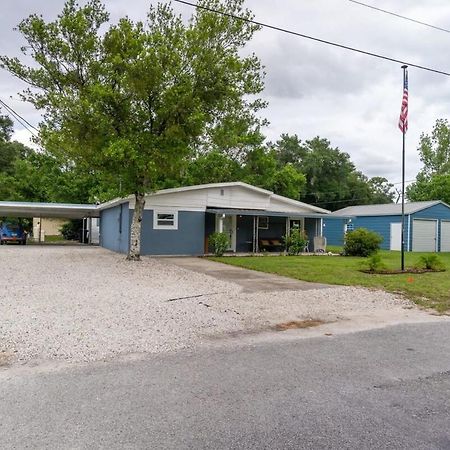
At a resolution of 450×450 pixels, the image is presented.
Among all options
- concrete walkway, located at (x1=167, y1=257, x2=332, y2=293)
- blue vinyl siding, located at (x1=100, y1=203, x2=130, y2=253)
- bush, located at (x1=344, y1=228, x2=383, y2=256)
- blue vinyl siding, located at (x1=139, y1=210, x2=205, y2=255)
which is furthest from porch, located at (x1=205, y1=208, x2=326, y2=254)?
concrete walkway, located at (x1=167, y1=257, x2=332, y2=293)

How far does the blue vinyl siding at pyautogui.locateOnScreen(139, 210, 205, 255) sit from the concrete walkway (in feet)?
13.1

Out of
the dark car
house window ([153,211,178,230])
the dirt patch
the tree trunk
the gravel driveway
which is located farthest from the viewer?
the dark car

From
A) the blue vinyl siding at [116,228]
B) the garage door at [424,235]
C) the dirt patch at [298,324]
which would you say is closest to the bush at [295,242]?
the blue vinyl siding at [116,228]

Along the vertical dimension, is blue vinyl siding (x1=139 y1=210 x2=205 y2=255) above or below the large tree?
below

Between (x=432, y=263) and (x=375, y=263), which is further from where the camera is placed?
(x=432, y=263)

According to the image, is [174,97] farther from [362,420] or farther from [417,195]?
[417,195]

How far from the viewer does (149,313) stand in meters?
6.93

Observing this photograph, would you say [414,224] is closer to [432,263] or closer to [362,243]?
[362,243]

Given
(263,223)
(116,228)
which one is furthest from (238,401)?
(263,223)

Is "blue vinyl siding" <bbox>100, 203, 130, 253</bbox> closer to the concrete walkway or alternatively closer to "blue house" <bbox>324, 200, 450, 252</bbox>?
the concrete walkway

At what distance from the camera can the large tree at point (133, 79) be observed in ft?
44.3

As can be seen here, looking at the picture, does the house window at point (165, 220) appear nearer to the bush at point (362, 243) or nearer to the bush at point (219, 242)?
the bush at point (219, 242)

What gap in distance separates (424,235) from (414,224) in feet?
4.20

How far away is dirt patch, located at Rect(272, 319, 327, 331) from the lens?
6297 mm
